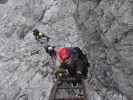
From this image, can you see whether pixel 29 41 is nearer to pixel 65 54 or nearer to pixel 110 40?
pixel 65 54

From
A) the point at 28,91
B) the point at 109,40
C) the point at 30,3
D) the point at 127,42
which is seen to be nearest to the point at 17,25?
the point at 30,3

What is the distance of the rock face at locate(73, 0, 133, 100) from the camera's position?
902 centimetres

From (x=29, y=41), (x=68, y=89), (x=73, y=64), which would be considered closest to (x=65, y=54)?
(x=73, y=64)

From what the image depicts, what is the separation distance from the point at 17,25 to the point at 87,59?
588 cm

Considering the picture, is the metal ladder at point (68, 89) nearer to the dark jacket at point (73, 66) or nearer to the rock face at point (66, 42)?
the dark jacket at point (73, 66)

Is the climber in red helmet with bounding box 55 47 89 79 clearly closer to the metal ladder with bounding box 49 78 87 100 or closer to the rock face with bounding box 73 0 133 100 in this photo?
the metal ladder with bounding box 49 78 87 100

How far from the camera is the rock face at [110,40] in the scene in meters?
9.02

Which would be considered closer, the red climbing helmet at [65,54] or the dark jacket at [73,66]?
the dark jacket at [73,66]

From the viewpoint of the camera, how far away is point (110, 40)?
32.7 ft

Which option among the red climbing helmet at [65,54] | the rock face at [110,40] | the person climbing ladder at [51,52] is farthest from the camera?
the person climbing ladder at [51,52]

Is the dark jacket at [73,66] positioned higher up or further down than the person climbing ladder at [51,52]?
further down

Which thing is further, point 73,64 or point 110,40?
point 73,64

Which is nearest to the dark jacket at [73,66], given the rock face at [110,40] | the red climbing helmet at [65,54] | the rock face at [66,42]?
the red climbing helmet at [65,54]

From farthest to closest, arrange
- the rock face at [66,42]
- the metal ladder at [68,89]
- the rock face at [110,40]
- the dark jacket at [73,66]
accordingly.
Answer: the dark jacket at [73,66], the metal ladder at [68,89], the rock face at [66,42], the rock face at [110,40]
